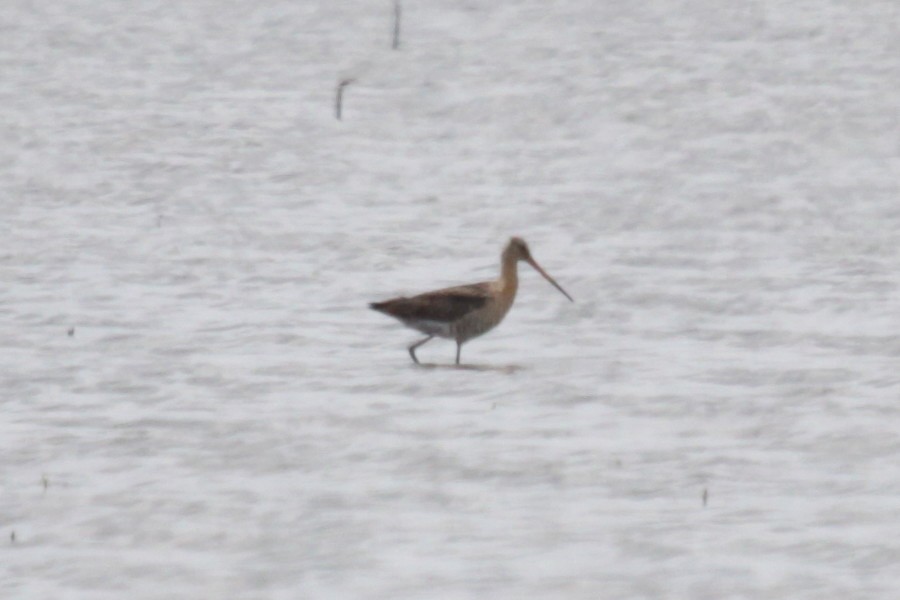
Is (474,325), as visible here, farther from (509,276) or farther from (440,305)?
(509,276)

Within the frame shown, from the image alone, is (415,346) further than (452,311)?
Yes

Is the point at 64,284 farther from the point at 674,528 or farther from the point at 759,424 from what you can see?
the point at 674,528

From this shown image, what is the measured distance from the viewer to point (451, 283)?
14047 mm

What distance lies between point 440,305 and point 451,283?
242 centimetres

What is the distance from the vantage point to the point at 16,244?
49.2ft

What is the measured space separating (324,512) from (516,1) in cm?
1980

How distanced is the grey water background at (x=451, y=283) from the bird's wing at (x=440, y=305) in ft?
1.02

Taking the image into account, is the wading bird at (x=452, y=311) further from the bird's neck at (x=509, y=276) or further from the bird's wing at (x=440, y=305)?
the bird's neck at (x=509, y=276)

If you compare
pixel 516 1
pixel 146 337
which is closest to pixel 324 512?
pixel 146 337

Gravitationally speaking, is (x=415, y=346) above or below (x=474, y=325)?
below

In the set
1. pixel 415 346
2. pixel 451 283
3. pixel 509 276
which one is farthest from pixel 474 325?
pixel 451 283

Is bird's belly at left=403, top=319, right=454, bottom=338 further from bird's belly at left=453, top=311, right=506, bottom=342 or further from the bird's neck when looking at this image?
the bird's neck

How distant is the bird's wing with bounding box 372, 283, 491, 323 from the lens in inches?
458

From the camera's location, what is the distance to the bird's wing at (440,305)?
11.6 metres
